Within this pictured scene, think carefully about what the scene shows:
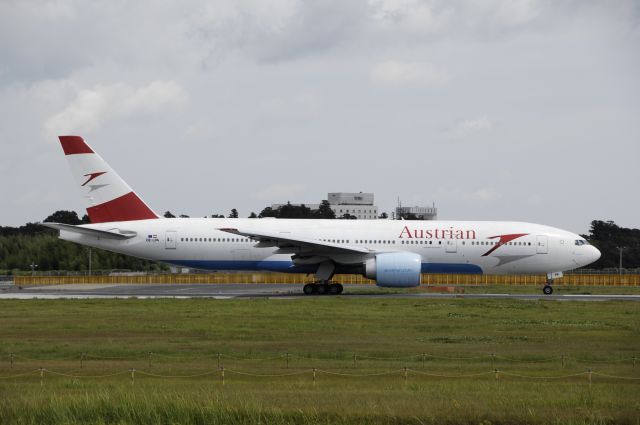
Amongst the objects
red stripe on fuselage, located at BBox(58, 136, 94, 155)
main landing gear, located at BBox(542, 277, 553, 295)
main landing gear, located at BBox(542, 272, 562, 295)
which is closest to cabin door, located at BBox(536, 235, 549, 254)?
main landing gear, located at BBox(542, 272, 562, 295)

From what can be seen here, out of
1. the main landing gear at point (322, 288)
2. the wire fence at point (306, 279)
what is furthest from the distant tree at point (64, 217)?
the main landing gear at point (322, 288)

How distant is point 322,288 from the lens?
47.4m

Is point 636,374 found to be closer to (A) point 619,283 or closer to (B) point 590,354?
(B) point 590,354

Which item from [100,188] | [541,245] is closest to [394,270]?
[541,245]

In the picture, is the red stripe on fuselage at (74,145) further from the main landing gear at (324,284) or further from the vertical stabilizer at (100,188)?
the main landing gear at (324,284)

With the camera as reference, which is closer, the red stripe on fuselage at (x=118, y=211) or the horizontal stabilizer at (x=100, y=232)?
the horizontal stabilizer at (x=100, y=232)

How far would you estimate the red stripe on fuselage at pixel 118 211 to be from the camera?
4891 cm

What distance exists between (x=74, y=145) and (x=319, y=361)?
1215 inches

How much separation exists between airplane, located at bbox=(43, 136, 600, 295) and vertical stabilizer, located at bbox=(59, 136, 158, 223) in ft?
0.18

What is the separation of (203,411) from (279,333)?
13652mm

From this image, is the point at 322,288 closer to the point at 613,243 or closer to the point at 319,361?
the point at 319,361

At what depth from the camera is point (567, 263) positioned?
48.6 m

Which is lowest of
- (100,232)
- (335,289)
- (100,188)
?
(335,289)

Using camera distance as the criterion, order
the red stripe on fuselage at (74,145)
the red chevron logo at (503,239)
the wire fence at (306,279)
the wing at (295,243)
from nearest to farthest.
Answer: the wing at (295,243) < the red chevron logo at (503,239) < the red stripe on fuselage at (74,145) < the wire fence at (306,279)
